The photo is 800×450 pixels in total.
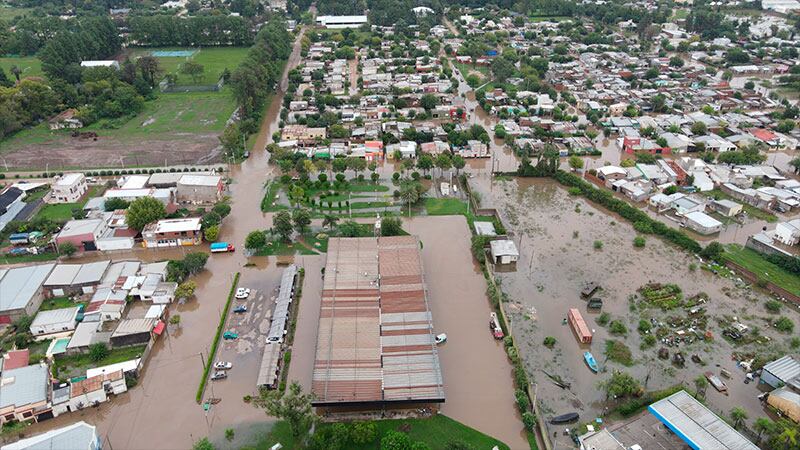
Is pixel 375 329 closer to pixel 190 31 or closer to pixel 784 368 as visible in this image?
pixel 784 368

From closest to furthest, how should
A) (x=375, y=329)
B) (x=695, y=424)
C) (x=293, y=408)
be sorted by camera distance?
(x=293, y=408), (x=695, y=424), (x=375, y=329)

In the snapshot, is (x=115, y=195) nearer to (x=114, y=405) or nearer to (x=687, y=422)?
(x=114, y=405)

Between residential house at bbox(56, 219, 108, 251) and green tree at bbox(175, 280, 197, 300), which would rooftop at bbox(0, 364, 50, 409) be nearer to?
green tree at bbox(175, 280, 197, 300)

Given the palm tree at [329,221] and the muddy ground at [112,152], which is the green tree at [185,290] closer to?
the palm tree at [329,221]

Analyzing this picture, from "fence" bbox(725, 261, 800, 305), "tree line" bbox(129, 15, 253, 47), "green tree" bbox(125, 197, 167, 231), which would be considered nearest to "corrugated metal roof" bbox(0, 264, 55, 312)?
"green tree" bbox(125, 197, 167, 231)

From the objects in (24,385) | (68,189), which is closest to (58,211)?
(68,189)

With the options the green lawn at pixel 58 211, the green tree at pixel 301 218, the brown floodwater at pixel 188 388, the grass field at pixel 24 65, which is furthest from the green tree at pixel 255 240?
the grass field at pixel 24 65
